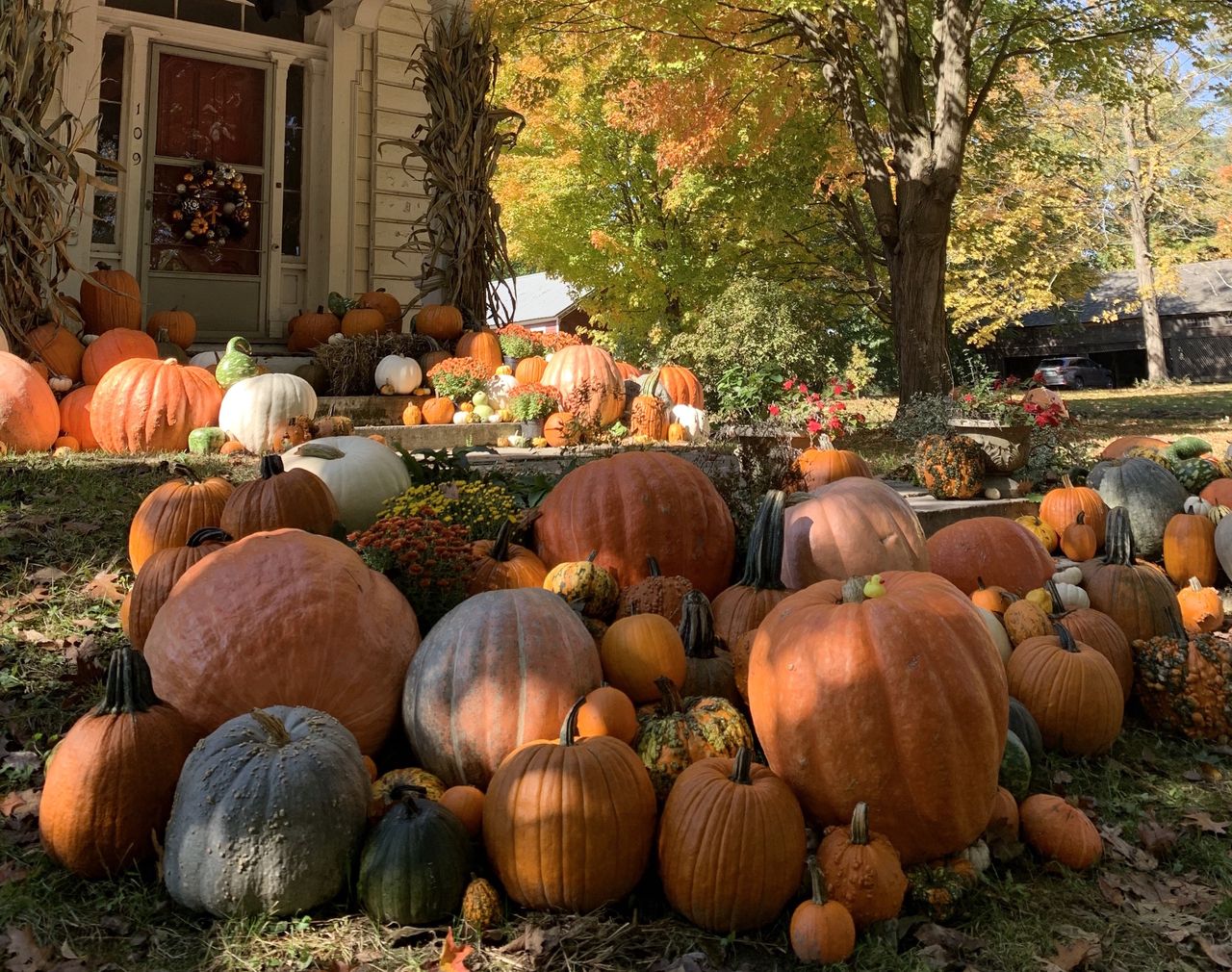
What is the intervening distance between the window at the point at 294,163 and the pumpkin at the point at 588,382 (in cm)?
318

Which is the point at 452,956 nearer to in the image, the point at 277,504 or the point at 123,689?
the point at 123,689

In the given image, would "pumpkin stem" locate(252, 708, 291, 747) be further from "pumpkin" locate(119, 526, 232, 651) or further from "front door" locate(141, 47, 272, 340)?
"front door" locate(141, 47, 272, 340)

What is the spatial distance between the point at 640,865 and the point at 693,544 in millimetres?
1704

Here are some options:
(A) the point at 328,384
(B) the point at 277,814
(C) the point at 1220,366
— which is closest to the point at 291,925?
(B) the point at 277,814

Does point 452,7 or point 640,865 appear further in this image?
point 452,7

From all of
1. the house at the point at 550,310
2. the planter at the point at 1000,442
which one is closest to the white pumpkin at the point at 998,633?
the planter at the point at 1000,442

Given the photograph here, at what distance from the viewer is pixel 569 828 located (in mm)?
2227

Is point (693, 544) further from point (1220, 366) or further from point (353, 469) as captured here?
point (1220, 366)

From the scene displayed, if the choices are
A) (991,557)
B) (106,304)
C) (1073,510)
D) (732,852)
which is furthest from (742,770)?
(106,304)

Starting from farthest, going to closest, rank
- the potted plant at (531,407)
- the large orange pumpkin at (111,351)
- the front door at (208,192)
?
the front door at (208,192) → the potted plant at (531,407) → the large orange pumpkin at (111,351)

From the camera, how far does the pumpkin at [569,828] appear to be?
2.24 meters

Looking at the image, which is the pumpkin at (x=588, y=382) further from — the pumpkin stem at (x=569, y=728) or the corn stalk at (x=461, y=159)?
the pumpkin stem at (x=569, y=728)

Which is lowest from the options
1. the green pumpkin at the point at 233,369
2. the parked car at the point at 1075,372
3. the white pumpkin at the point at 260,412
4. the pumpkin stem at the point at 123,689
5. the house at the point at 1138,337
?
the pumpkin stem at the point at 123,689

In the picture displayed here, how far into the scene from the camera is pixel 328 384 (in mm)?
8414
